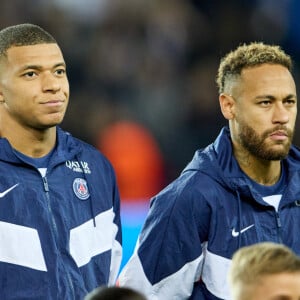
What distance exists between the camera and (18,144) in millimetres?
5477

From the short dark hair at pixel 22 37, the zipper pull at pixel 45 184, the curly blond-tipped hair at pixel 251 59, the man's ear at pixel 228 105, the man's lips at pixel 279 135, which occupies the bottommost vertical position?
the zipper pull at pixel 45 184

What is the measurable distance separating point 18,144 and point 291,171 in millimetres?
1285

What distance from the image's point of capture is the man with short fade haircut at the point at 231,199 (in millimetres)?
5473

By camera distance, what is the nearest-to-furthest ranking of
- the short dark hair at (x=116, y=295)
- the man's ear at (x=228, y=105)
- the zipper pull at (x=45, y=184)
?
the short dark hair at (x=116, y=295) < the zipper pull at (x=45, y=184) < the man's ear at (x=228, y=105)

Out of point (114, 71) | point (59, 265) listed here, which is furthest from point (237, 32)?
point (59, 265)

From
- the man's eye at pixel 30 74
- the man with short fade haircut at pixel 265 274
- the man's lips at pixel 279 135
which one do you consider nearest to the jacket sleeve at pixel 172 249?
the man's lips at pixel 279 135

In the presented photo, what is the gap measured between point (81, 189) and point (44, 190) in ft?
0.74

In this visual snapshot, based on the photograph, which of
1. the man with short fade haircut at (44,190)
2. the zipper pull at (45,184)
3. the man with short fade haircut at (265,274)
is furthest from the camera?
the zipper pull at (45,184)

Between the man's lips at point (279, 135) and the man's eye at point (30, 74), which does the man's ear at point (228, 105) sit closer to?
the man's lips at point (279, 135)

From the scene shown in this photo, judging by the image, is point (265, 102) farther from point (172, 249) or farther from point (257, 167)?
point (172, 249)

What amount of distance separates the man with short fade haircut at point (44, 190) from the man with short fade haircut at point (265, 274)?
48.4 inches

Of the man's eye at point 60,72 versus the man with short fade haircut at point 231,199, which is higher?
the man's eye at point 60,72

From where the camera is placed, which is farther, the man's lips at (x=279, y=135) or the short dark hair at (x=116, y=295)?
the man's lips at (x=279, y=135)

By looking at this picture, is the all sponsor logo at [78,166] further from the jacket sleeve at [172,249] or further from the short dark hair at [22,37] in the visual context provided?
the short dark hair at [22,37]
